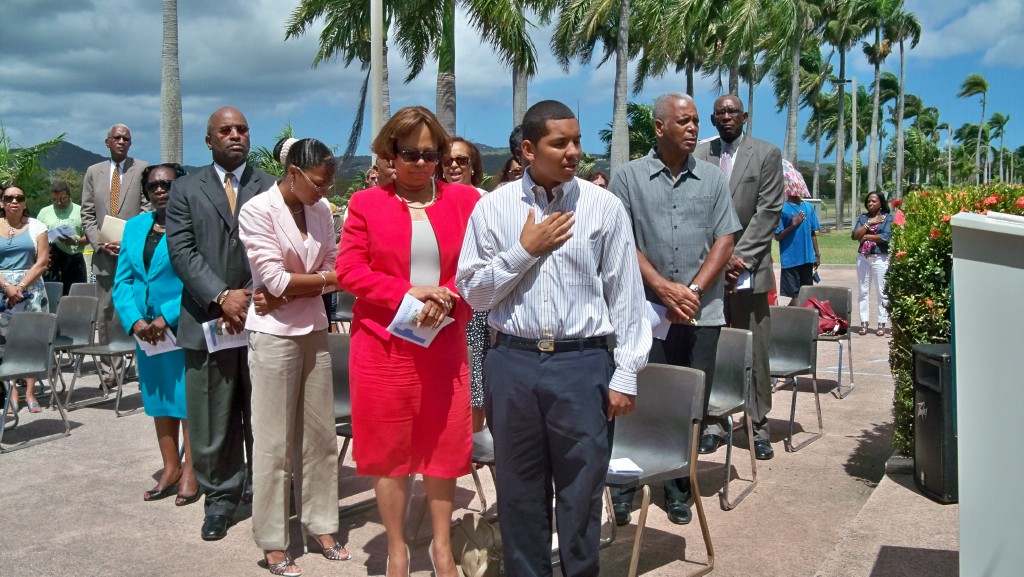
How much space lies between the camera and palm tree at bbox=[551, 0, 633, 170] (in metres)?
26.0

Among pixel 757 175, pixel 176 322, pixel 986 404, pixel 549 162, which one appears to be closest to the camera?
pixel 986 404

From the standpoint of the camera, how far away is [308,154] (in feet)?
14.8

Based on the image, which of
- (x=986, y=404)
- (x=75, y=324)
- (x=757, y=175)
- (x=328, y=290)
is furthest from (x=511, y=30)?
(x=986, y=404)

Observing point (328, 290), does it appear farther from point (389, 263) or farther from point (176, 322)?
point (176, 322)

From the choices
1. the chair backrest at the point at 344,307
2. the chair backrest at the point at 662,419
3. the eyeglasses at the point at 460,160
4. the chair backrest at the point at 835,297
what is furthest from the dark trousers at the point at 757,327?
the chair backrest at the point at 344,307

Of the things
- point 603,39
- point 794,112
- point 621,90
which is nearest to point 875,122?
point 794,112

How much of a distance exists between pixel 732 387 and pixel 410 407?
8.36 feet

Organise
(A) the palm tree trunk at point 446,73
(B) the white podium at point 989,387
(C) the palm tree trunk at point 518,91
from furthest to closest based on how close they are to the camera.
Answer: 1. (C) the palm tree trunk at point 518,91
2. (A) the palm tree trunk at point 446,73
3. (B) the white podium at point 989,387

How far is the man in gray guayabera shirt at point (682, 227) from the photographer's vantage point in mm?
4988

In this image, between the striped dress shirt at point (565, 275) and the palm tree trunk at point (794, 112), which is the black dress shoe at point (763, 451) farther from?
the palm tree trunk at point (794, 112)

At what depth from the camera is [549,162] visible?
338cm

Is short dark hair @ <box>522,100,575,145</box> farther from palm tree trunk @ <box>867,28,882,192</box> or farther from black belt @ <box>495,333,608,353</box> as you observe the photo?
palm tree trunk @ <box>867,28,882,192</box>

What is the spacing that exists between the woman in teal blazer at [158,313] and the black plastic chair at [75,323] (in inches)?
131

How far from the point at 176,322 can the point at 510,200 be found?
2.97m
